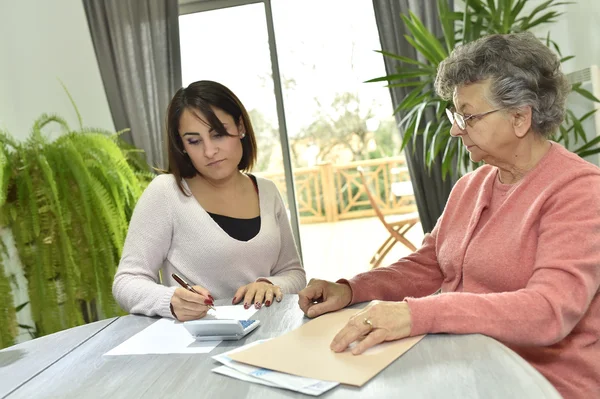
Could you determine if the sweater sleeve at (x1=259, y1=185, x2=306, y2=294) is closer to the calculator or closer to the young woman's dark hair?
the young woman's dark hair

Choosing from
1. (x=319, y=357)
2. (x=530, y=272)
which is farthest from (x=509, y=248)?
(x=319, y=357)

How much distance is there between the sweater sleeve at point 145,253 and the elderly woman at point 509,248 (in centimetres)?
47

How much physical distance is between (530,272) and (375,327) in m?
0.38

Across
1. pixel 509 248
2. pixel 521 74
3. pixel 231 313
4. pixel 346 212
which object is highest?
pixel 521 74

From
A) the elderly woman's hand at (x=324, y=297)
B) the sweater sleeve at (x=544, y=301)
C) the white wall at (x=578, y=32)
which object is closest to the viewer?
the sweater sleeve at (x=544, y=301)

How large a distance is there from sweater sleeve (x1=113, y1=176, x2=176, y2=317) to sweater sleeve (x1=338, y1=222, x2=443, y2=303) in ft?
1.66

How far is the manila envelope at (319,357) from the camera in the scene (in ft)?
3.51

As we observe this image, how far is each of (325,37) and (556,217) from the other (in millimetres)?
3619

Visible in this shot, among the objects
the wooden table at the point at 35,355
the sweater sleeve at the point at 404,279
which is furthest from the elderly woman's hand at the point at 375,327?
the wooden table at the point at 35,355

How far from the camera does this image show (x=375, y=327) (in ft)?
3.92

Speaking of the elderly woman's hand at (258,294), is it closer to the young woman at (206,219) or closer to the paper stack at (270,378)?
the young woman at (206,219)

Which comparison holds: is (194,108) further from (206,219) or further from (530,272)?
(530,272)

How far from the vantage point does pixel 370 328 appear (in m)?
1.20

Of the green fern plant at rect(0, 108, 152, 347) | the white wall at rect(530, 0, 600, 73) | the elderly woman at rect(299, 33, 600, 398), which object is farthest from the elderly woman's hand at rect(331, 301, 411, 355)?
the white wall at rect(530, 0, 600, 73)
